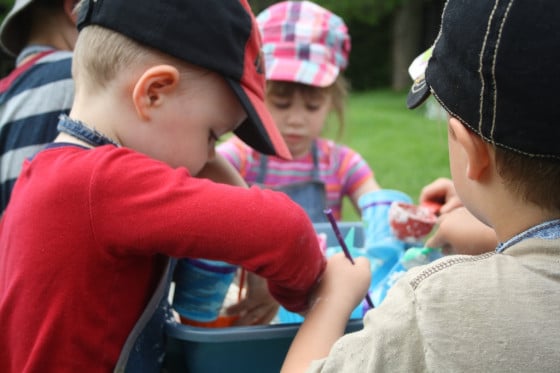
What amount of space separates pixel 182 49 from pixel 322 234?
0.62m

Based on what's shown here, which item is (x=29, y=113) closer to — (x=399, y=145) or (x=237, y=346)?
(x=237, y=346)

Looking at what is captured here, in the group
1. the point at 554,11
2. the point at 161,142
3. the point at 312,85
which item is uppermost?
the point at 554,11

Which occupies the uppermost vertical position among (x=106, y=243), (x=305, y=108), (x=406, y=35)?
(x=106, y=243)

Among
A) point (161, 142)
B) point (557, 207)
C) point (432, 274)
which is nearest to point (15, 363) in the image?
point (161, 142)

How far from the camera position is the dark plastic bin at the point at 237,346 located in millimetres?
1076

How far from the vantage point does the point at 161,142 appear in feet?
3.99

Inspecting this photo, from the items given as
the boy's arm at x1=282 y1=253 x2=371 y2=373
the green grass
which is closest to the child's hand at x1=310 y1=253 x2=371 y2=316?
the boy's arm at x1=282 y1=253 x2=371 y2=373

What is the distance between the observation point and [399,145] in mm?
6461

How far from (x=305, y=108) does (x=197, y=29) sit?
1.28 m

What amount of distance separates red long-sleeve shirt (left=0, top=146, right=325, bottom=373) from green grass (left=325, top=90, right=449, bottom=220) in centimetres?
194

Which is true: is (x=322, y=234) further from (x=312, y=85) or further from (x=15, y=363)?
(x=312, y=85)

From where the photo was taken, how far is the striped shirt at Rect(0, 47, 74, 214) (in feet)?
5.41

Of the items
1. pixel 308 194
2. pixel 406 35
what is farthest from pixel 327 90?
pixel 406 35

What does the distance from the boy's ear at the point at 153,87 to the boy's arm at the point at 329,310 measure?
42 cm
